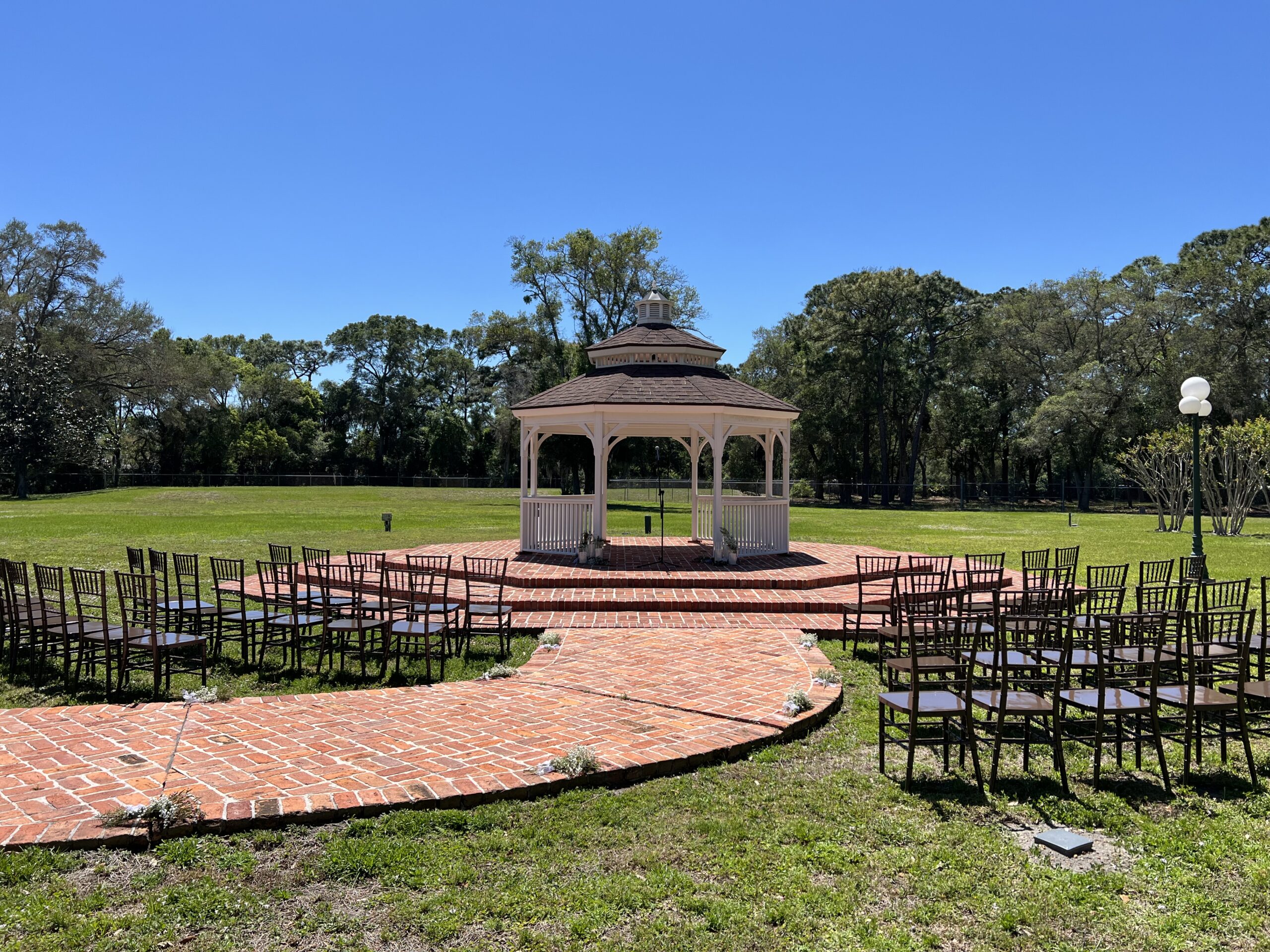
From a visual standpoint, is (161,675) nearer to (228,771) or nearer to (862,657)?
(228,771)

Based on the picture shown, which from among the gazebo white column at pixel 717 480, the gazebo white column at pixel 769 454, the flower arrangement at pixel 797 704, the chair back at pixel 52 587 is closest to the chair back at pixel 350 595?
the chair back at pixel 52 587

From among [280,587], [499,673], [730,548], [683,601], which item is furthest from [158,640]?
[730,548]

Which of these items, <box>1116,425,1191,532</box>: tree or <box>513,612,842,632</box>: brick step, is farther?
<box>1116,425,1191,532</box>: tree

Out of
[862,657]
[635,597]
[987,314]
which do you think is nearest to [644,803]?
[862,657]

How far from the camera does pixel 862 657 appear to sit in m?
9.44

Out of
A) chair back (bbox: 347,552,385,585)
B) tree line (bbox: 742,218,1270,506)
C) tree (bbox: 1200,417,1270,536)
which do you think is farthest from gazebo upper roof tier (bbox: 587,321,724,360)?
tree line (bbox: 742,218,1270,506)

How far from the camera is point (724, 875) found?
13.2 ft

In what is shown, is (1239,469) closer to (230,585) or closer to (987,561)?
(987,561)

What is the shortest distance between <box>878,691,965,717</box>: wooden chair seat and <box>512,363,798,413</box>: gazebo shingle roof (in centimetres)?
1013

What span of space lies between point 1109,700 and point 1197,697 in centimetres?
56

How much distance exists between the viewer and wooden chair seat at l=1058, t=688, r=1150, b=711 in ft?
17.8

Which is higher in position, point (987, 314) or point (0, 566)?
point (987, 314)

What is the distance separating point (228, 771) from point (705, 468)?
57.3 metres

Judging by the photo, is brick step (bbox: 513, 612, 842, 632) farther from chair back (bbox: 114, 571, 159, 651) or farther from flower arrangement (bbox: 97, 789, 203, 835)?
flower arrangement (bbox: 97, 789, 203, 835)
